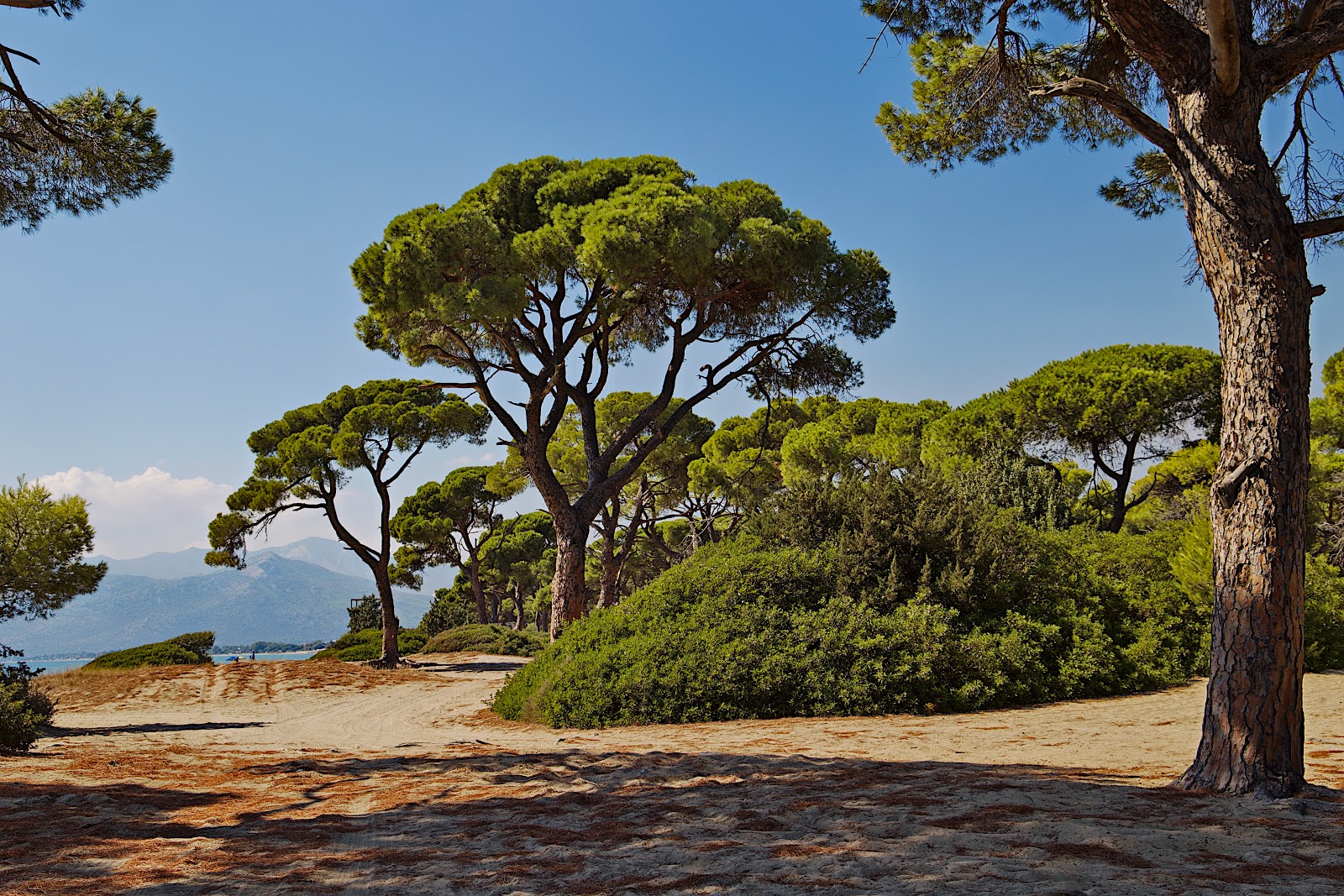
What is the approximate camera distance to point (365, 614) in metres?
35.5

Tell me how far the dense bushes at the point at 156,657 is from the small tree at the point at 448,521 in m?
10.7

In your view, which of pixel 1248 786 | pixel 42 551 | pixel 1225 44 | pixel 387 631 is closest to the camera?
pixel 1248 786

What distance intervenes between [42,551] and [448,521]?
17154mm

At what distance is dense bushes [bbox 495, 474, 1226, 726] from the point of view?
7.52 metres

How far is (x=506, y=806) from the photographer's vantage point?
4.11 meters

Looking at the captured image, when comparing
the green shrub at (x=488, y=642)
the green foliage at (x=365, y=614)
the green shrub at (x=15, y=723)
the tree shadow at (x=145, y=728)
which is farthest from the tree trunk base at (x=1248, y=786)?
the green foliage at (x=365, y=614)

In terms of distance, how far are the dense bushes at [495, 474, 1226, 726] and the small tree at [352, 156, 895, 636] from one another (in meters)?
4.10

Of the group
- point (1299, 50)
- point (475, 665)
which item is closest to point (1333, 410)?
point (1299, 50)

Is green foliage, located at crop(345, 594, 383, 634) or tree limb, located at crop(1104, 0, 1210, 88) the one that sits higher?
tree limb, located at crop(1104, 0, 1210, 88)

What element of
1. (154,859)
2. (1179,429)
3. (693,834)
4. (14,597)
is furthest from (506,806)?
(1179,429)

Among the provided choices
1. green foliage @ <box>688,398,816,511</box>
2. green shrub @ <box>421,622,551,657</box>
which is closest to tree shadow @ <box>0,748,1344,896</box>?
green shrub @ <box>421,622,551,657</box>

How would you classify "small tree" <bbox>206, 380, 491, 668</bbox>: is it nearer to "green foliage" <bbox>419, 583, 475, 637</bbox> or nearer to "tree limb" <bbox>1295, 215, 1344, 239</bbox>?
"green foliage" <bbox>419, 583, 475, 637</bbox>

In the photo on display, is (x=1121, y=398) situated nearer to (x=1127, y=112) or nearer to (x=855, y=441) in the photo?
(x=855, y=441)

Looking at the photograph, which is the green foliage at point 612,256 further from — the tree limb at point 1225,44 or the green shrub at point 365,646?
the green shrub at point 365,646
